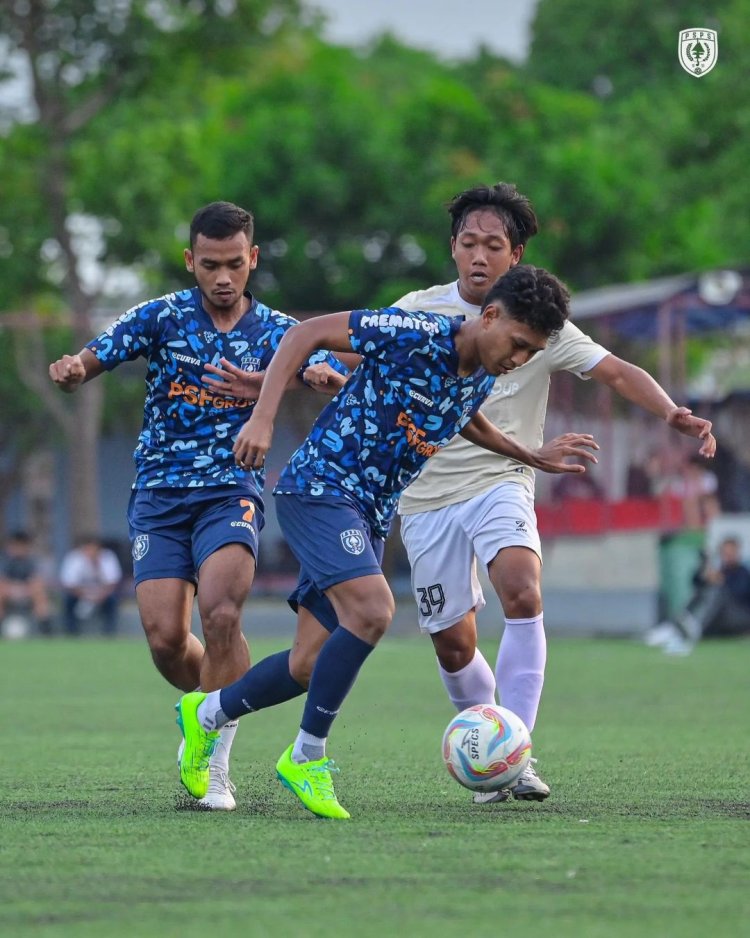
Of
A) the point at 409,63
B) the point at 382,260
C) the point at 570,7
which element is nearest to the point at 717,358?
the point at 382,260

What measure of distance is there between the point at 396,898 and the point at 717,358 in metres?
25.9

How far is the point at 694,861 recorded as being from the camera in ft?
16.3

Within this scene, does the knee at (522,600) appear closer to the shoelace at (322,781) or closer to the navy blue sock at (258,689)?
the navy blue sock at (258,689)

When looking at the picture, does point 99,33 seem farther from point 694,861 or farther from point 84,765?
point 694,861

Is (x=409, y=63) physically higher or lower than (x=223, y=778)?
Answer: higher

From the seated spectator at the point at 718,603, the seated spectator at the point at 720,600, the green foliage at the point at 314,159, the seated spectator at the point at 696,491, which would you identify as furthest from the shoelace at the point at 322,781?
the green foliage at the point at 314,159

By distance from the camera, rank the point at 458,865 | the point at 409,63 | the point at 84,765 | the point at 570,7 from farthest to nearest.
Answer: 1. the point at 409,63
2. the point at 570,7
3. the point at 84,765
4. the point at 458,865

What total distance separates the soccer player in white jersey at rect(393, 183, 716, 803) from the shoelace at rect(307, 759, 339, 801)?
2.78 ft

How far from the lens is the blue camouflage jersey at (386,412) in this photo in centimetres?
611

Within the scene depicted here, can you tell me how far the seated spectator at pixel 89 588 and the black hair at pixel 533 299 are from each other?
16.8m

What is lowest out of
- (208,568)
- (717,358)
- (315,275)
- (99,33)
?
(208,568)

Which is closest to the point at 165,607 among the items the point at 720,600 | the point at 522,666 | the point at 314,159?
the point at 522,666

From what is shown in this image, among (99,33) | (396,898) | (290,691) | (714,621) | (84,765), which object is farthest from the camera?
(99,33)

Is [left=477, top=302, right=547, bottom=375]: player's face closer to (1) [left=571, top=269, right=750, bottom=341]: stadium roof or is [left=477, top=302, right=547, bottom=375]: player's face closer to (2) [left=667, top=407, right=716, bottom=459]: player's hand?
(2) [left=667, top=407, right=716, bottom=459]: player's hand
